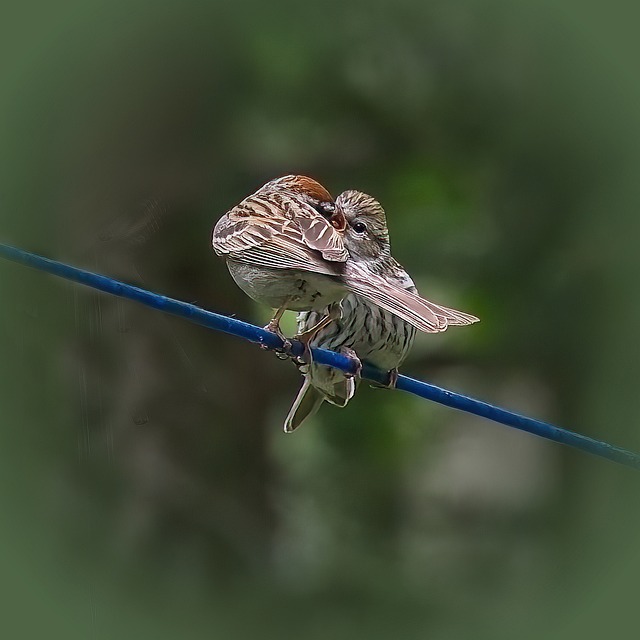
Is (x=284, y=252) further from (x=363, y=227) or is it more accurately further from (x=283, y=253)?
(x=363, y=227)

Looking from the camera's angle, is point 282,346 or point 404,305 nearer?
point 404,305

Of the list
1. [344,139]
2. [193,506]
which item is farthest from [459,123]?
[193,506]

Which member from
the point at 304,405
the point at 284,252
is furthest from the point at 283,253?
the point at 304,405

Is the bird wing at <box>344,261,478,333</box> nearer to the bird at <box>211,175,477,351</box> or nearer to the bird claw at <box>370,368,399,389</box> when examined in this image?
the bird at <box>211,175,477,351</box>

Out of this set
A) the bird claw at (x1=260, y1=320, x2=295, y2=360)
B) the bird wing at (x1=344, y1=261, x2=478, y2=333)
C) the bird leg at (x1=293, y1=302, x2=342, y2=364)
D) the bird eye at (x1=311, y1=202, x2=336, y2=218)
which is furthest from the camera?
the bird eye at (x1=311, y1=202, x2=336, y2=218)

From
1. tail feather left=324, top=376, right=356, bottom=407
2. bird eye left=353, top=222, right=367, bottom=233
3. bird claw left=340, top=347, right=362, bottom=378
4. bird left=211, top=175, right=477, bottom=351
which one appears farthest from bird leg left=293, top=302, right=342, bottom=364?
bird eye left=353, top=222, right=367, bottom=233

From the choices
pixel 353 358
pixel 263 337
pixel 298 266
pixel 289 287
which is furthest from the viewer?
pixel 353 358

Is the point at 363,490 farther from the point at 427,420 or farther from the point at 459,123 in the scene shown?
the point at 459,123
